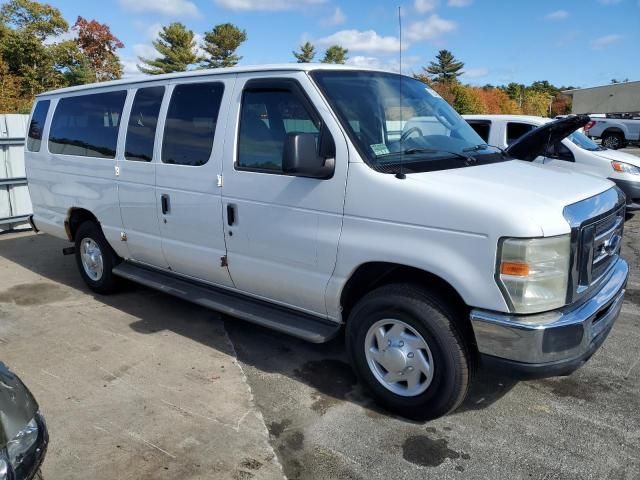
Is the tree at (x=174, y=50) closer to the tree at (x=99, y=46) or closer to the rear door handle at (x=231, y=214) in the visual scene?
the tree at (x=99, y=46)

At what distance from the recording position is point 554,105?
6688 cm

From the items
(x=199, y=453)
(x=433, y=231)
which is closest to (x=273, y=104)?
(x=433, y=231)

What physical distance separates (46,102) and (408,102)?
4410 millimetres

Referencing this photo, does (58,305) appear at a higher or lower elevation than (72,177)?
lower

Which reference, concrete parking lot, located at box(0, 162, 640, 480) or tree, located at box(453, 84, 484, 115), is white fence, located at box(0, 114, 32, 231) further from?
tree, located at box(453, 84, 484, 115)

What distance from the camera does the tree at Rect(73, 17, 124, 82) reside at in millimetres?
53875

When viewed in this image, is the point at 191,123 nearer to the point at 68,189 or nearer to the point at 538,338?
the point at 68,189

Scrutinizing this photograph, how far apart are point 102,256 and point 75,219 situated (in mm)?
655

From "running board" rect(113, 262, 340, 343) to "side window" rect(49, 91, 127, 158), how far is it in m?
1.21

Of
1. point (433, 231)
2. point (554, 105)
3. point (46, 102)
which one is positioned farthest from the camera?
point (554, 105)

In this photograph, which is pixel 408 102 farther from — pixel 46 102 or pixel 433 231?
pixel 46 102

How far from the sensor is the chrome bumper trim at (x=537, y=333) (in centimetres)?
280

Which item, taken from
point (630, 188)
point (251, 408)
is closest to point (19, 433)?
point (251, 408)

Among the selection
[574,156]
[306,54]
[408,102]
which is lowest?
[574,156]
